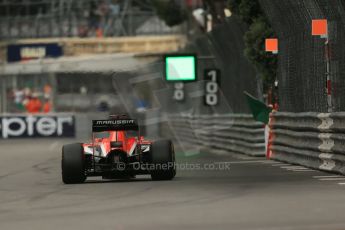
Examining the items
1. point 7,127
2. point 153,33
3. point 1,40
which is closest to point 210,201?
point 7,127

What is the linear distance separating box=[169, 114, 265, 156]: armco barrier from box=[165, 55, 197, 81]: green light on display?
52.6 inches

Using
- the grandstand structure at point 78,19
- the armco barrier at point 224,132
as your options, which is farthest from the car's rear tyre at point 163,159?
the grandstand structure at point 78,19

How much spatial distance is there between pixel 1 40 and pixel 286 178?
65.6 meters

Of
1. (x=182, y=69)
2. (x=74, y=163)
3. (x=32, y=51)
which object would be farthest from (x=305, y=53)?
(x=32, y=51)

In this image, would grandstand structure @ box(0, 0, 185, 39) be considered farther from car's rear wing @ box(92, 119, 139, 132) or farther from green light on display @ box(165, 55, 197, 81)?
car's rear wing @ box(92, 119, 139, 132)

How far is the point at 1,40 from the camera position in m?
81.1

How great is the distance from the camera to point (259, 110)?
25766 millimetres

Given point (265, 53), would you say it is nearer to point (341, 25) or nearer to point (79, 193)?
point (341, 25)

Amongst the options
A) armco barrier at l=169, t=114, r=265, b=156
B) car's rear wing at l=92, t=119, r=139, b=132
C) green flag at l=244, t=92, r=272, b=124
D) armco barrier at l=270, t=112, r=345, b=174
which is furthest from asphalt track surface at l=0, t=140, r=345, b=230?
armco barrier at l=169, t=114, r=265, b=156

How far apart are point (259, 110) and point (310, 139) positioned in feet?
18.2

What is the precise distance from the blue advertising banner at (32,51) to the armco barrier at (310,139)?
173 ft

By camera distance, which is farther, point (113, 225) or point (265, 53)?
Result: point (265, 53)

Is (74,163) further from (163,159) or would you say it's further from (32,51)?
(32,51)

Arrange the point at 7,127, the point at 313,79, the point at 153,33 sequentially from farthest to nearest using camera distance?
the point at 153,33, the point at 7,127, the point at 313,79
